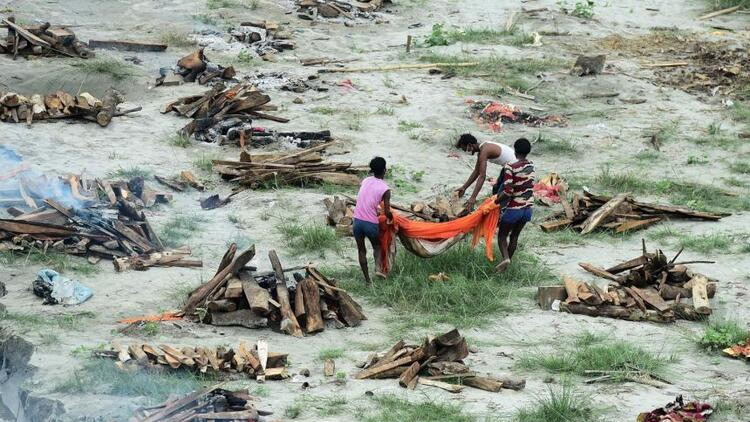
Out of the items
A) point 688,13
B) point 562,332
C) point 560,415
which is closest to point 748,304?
point 562,332

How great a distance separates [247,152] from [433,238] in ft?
17.2

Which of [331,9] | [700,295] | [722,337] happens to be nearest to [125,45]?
[331,9]

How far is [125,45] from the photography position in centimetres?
2162

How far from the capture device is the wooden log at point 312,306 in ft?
36.9

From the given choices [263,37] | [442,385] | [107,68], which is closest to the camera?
[442,385]

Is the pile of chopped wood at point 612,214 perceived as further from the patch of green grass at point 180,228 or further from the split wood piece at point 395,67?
the split wood piece at point 395,67

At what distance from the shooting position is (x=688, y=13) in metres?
27.5

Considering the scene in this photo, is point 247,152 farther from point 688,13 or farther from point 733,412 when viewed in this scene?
point 688,13

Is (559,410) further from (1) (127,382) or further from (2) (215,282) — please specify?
(2) (215,282)

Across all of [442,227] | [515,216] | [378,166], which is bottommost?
[442,227]

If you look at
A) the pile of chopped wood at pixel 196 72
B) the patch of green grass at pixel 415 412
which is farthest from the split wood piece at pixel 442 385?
the pile of chopped wood at pixel 196 72

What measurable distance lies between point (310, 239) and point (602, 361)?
494 centimetres

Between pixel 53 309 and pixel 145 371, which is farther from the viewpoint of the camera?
pixel 53 309

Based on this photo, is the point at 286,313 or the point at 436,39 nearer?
the point at 286,313
